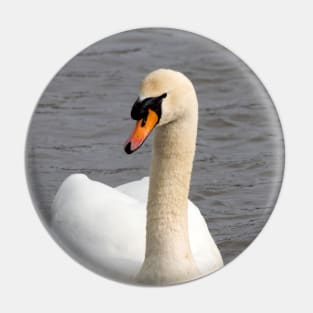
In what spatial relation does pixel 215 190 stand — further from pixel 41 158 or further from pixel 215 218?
pixel 41 158

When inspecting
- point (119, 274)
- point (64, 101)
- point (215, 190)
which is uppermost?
point (64, 101)

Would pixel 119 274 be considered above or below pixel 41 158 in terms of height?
below

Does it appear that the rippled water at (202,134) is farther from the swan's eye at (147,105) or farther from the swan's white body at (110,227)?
the swan's eye at (147,105)

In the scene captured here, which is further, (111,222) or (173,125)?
(111,222)

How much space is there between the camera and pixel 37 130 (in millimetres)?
4211

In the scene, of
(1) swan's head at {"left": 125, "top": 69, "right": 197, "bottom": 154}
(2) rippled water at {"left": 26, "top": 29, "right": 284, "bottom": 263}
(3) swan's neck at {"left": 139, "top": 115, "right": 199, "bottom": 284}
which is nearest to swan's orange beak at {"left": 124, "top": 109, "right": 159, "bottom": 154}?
(1) swan's head at {"left": 125, "top": 69, "right": 197, "bottom": 154}

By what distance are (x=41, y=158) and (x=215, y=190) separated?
68 centimetres

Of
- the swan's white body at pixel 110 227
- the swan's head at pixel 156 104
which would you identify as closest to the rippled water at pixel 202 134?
the swan's white body at pixel 110 227

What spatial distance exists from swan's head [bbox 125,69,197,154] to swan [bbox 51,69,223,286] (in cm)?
5

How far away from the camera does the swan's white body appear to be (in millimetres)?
4109

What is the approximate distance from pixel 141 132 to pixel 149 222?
1.48 feet

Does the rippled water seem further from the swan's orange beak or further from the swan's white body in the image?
the swan's orange beak

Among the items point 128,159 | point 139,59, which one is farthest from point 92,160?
point 139,59

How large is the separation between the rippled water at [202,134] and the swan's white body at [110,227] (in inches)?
1.5
